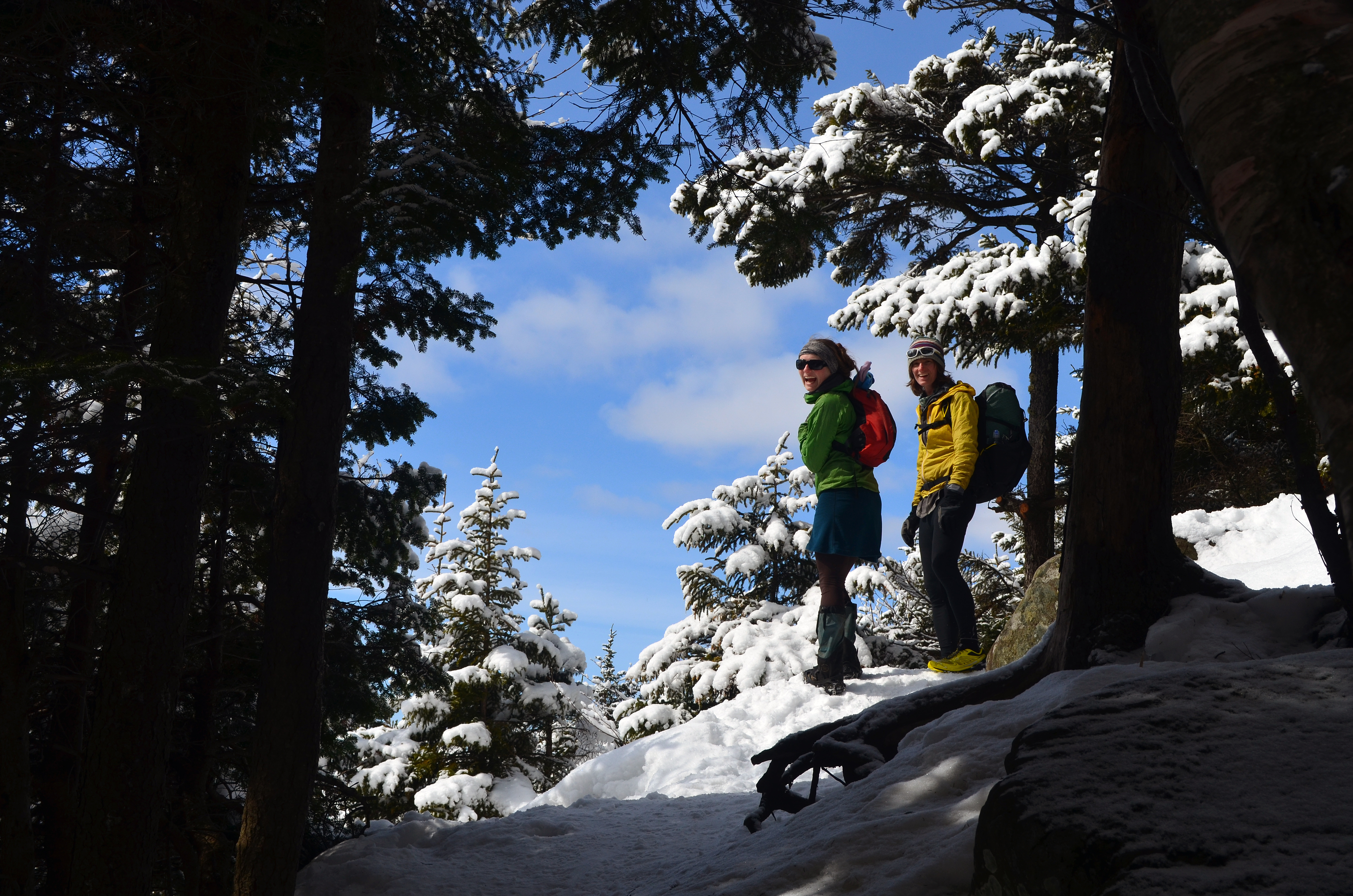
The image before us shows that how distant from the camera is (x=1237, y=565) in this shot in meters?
8.41

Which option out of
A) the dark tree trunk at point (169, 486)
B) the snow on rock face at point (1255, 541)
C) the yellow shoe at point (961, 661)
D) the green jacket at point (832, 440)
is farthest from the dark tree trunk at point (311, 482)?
→ the snow on rock face at point (1255, 541)

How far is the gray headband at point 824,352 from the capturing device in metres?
7.75

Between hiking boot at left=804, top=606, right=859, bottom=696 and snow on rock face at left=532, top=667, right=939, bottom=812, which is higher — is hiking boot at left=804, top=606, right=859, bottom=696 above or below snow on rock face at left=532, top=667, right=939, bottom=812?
above

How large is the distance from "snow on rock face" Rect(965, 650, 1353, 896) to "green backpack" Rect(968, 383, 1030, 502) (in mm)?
4816

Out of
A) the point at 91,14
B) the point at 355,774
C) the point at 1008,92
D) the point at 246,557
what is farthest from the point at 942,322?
the point at 355,774

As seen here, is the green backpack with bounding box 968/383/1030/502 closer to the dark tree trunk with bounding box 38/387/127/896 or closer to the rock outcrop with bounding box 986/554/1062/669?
the rock outcrop with bounding box 986/554/1062/669

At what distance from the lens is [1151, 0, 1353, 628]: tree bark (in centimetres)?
139

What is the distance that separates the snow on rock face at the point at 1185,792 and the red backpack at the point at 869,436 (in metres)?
5.06

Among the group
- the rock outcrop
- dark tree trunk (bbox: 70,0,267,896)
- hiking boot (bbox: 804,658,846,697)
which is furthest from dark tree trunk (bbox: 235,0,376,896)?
the rock outcrop

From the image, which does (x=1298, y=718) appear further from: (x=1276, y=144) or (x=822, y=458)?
(x=822, y=458)

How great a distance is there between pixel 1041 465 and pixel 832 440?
16.5 ft

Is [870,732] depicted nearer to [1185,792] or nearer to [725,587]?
[1185,792]

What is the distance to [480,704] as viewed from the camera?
14.9 metres

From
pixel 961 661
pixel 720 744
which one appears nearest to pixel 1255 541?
pixel 961 661
